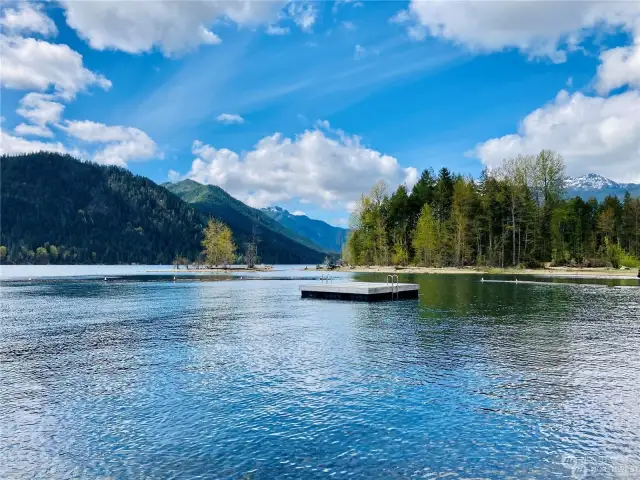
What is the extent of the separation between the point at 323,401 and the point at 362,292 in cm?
4369

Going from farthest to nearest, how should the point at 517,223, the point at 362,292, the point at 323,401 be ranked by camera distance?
1. the point at 517,223
2. the point at 362,292
3. the point at 323,401

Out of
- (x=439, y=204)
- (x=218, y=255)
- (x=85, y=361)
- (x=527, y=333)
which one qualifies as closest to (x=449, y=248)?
(x=439, y=204)

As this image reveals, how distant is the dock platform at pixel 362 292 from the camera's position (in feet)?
201

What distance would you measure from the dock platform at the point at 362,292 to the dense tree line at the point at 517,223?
81.7 metres

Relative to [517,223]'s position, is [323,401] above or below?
below

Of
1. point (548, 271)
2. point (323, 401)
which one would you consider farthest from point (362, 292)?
point (548, 271)

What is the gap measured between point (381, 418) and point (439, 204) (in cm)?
14645

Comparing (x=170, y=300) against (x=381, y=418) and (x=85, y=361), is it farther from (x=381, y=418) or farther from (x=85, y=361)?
(x=381, y=418)

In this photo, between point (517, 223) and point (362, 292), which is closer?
point (362, 292)

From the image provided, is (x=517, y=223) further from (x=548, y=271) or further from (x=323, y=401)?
(x=323, y=401)

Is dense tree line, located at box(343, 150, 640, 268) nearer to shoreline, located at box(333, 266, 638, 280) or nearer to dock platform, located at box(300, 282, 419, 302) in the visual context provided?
shoreline, located at box(333, 266, 638, 280)

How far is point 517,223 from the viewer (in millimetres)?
138125

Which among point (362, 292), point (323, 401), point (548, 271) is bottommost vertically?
point (323, 401)

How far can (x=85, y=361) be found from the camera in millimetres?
25281
